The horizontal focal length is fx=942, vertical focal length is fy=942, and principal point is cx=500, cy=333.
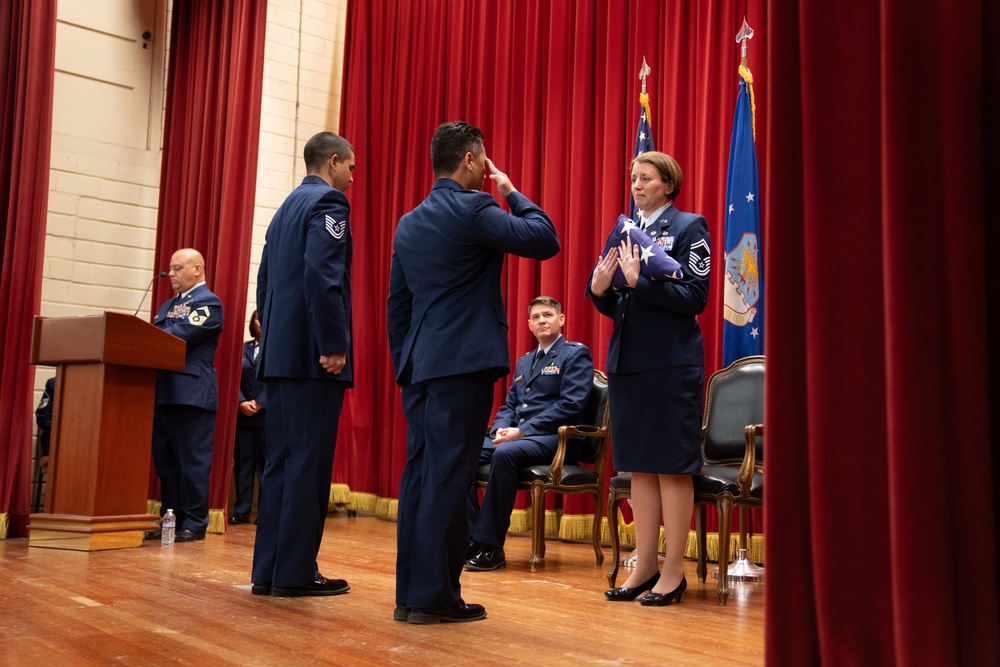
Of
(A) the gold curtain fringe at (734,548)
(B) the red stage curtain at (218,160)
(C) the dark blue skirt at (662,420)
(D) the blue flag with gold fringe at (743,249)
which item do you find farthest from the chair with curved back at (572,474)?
(B) the red stage curtain at (218,160)

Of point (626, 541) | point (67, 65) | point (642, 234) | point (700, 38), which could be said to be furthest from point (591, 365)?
point (67, 65)

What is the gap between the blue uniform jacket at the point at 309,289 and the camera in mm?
2998

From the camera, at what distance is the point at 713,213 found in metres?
4.51

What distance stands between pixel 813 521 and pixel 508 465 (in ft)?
8.41

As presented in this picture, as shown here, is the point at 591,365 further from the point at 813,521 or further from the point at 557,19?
the point at 813,521

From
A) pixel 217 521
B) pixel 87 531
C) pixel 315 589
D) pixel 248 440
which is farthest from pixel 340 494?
pixel 315 589

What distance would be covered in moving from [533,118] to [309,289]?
281cm

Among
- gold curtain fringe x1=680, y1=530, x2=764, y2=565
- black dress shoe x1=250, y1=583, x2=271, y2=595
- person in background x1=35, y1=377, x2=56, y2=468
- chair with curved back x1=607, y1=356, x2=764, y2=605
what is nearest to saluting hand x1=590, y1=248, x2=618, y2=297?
chair with curved back x1=607, y1=356, x2=764, y2=605

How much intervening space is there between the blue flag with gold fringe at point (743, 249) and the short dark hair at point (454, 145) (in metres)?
1.76

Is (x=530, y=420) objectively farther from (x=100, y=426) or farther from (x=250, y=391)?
(x=250, y=391)

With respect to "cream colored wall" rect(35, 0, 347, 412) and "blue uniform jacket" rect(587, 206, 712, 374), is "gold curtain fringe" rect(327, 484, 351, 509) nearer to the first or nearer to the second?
"cream colored wall" rect(35, 0, 347, 412)

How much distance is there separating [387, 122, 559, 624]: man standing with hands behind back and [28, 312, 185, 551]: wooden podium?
2.20 meters

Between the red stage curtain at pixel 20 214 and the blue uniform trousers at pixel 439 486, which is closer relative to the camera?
the blue uniform trousers at pixel 439 486

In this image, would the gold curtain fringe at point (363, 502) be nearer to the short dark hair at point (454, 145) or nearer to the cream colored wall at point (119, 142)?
the cream colored wall at point (119, 142)
